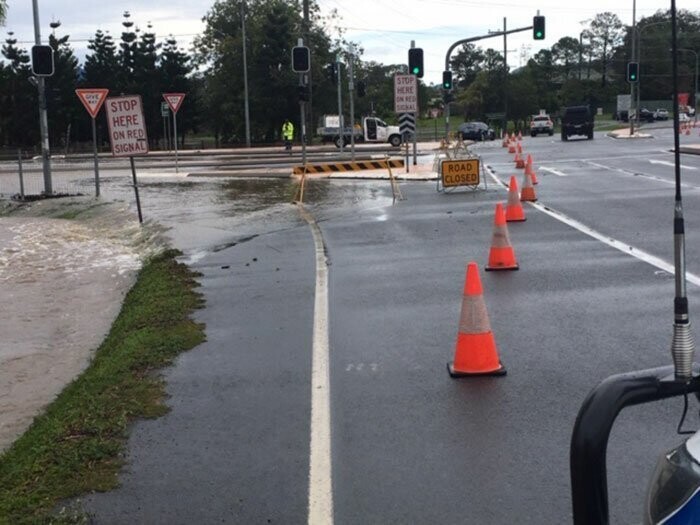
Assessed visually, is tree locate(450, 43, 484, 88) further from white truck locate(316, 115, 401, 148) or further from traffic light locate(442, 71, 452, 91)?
traffic light locate(442, 71, 452, 91)

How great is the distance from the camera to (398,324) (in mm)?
8977

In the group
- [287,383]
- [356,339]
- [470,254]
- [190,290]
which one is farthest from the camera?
[470,254]

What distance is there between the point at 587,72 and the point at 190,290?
13792cm

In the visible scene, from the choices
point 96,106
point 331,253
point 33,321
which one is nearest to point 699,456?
point 33,321

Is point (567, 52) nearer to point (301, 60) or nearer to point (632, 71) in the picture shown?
point (632, 71)

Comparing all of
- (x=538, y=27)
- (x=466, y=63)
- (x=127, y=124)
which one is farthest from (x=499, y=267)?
(x=466, y=63)

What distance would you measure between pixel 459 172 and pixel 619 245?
9.67 metres

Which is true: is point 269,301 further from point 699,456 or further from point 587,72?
point 587,72

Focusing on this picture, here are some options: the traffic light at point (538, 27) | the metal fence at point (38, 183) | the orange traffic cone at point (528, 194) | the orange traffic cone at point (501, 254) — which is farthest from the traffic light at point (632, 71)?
the orange traffic cone at point (501, 254)

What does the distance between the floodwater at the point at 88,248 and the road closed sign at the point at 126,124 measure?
64.4 inches

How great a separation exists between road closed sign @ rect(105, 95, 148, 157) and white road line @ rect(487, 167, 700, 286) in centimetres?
821

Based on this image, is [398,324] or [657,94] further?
[657,94]

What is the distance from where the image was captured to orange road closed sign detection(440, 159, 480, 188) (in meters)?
22.5

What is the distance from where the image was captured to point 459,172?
22641 mm
